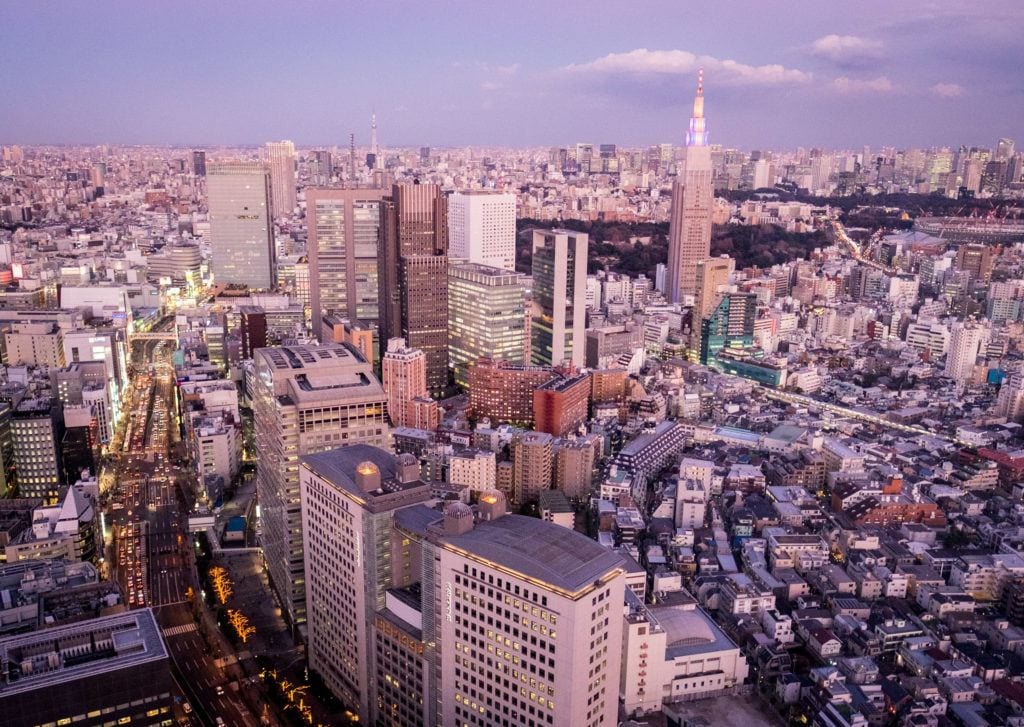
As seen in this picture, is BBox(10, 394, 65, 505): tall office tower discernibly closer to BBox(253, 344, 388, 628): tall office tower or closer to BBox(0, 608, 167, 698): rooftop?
BBox(253, 344, 388, 628): tall office tower

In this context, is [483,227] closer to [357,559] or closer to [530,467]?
[530,467]

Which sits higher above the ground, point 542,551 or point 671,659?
point 542,551

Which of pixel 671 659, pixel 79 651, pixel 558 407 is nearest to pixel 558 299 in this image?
pixel 558 407

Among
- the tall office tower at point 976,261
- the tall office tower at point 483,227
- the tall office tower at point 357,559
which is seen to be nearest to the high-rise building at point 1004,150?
the tall office tower at point 976,261

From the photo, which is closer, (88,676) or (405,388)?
(88,676)

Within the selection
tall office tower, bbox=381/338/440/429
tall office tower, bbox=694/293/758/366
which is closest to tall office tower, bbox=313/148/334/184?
tall office tower, bbox=694/293/758/366

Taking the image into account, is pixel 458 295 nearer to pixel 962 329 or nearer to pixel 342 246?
pixel 342 246

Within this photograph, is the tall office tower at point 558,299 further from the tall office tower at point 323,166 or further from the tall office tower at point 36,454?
the tall office tower at point 323,166
